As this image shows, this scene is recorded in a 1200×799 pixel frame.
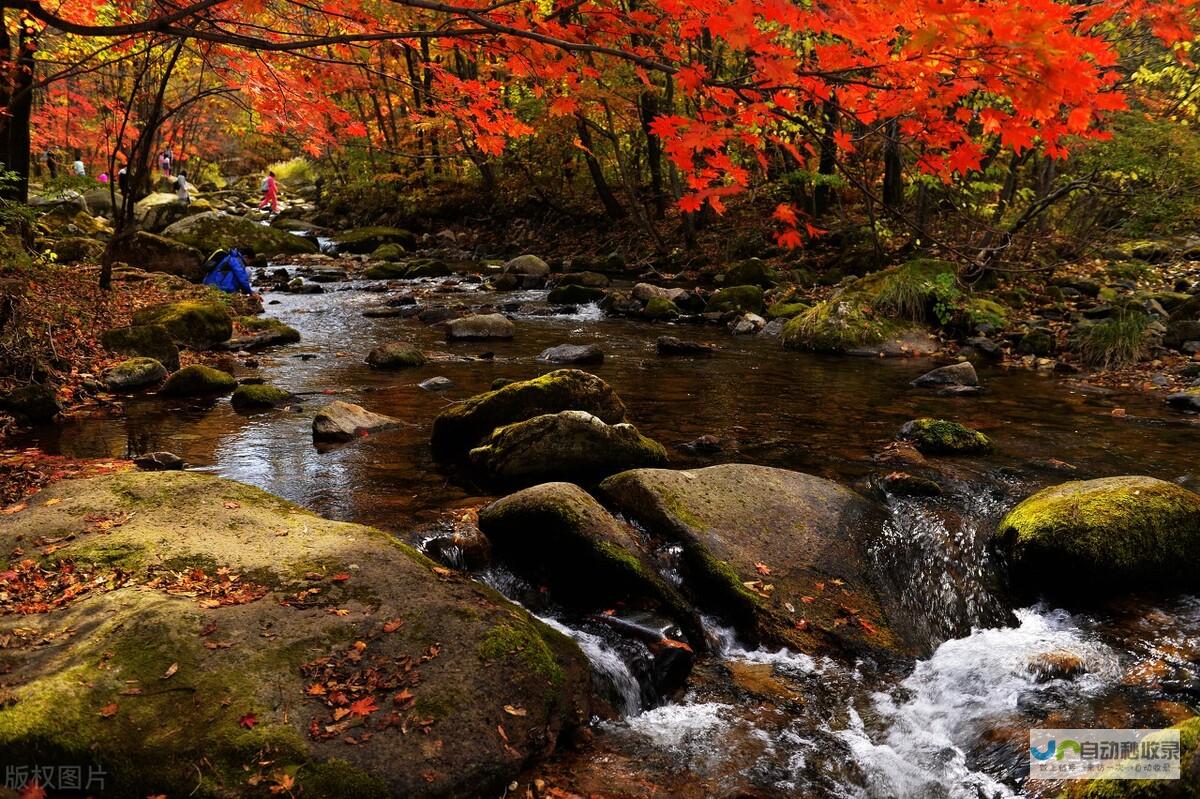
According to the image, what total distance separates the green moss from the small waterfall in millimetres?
10611

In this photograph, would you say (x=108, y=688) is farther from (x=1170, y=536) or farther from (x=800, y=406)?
(x=800, y=406)

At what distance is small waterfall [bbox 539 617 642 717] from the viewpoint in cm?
373

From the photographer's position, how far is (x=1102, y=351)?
34.1ft

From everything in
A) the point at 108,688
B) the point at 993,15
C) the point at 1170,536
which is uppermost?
the point at 993,15

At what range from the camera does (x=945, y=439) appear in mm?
6953

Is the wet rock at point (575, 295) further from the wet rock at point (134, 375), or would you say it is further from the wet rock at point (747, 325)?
the wet rock at point (134, 375)

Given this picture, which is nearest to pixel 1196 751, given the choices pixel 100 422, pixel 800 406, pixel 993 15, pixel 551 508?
pixel 993 15

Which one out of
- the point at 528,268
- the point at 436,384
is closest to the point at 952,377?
the point at 436,384

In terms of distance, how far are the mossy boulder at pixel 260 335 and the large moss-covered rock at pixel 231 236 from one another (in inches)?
322

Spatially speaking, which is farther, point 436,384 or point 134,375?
point 436,384

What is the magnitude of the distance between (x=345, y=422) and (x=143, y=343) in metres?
4.29

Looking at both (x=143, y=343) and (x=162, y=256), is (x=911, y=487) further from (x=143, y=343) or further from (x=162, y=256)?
(x=162, y=256)

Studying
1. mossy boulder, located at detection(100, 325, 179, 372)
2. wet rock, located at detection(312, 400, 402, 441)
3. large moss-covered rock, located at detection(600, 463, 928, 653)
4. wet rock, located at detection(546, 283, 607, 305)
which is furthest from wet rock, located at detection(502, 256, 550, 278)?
large moss-covered rock, located at detection(600, 463, 928, 653)

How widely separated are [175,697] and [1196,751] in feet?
11.4
